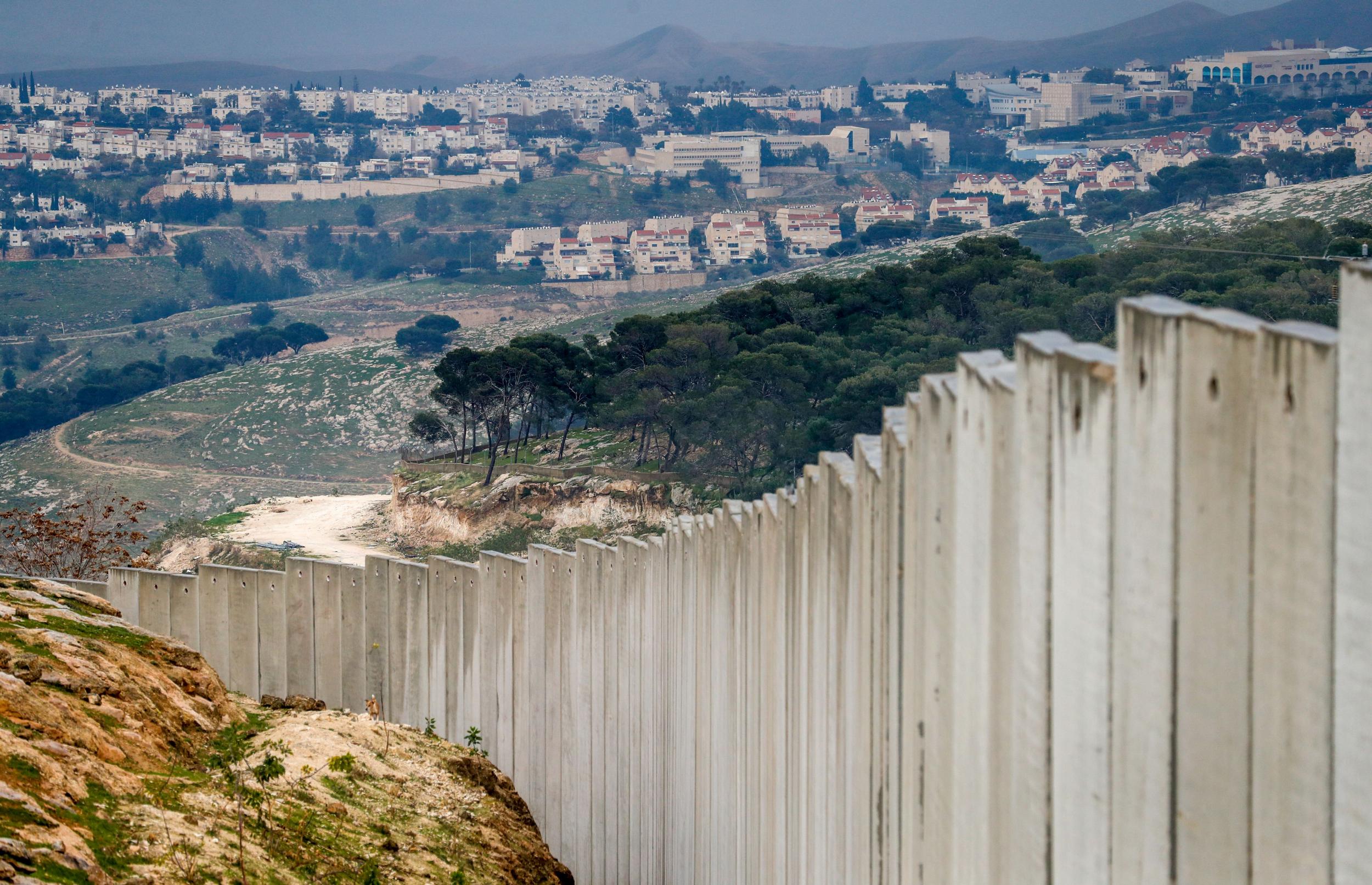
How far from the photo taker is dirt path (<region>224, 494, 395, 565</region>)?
44625 mm

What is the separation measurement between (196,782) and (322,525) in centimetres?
4414

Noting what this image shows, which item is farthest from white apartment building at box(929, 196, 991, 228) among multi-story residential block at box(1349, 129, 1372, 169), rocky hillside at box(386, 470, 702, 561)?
rocky hillside at box(386, 470, 702, 561)

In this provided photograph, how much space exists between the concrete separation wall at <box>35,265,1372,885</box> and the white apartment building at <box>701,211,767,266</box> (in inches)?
5062

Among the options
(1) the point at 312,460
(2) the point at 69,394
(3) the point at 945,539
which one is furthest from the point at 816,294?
(2) the point at 69,394

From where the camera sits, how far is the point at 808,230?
14012 centimetres

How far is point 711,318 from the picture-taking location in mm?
44781

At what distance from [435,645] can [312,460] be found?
6582cm

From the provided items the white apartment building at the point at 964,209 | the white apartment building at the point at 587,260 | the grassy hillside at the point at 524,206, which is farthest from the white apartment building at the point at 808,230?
the grassy hillside at the point at 524,206

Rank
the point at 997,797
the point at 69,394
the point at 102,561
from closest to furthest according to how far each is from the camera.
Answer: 1. the point at 997,797
2. the point at 102,561
3. the point at 69,394

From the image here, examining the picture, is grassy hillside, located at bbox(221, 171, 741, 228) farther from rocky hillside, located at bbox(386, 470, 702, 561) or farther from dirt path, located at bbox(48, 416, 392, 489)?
rocky hillside, located at bbox(386, 470, 702, 561)

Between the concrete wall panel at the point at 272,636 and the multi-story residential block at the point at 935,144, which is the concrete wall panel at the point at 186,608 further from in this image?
the multi-story residential block at the point at 935,144

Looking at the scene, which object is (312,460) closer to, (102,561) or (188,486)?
(188,486)

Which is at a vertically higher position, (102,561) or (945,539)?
(945,539)

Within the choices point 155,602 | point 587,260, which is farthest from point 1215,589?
point 587,260
